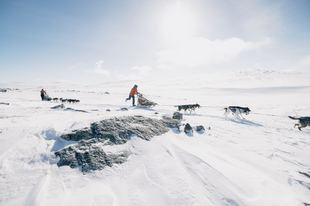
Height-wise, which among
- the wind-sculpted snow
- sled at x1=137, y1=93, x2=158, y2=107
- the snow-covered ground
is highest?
sled at x1=137, y1=93, x2=158, y2=107

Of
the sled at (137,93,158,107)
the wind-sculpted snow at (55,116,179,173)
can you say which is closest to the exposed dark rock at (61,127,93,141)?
the wind-sculpted snow at (55,116,179,173)

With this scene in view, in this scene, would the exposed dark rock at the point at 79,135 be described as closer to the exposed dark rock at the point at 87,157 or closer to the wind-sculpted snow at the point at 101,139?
the wind-sculpted snow at the point at 101,139

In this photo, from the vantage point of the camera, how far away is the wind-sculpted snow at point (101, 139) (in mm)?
2627

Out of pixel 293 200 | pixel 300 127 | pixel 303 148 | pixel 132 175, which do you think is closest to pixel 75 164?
pixel 132 175

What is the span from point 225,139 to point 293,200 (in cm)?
281

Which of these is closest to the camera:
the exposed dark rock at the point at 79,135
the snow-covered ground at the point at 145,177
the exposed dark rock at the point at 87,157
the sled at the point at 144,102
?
the snow-covered ground at the point at 145,177

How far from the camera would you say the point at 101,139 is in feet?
10.7

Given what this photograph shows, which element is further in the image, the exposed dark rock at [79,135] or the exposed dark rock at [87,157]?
the exposed dark rock at [79,135]

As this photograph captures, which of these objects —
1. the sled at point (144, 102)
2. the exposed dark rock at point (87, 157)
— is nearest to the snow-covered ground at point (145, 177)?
the exposed dark rock at point (87, 157)

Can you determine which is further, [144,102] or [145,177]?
[144,102]

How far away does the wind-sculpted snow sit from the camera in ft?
8.62

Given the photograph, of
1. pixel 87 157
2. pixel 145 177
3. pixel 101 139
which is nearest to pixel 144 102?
pixel 101 139

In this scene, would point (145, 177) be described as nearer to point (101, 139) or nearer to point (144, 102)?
point (101, 139)

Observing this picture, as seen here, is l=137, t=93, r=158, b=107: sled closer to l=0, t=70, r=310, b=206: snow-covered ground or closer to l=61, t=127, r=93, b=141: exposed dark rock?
l=0, t=70, r=310, b=206: snow-covered ground
